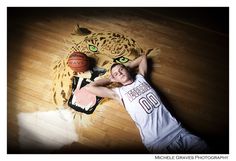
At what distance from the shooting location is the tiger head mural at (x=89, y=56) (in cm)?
238

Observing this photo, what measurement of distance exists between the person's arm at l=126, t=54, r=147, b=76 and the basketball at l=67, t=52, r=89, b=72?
403 millimetres

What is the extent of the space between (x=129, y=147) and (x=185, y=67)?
0.95 metres

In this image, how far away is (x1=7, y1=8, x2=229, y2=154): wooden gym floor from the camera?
223 cm

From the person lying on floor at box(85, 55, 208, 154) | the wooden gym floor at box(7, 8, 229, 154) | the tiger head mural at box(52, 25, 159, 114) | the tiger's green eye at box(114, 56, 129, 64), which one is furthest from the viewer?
the tiger's green eye at box(114, 56, 129, 64)

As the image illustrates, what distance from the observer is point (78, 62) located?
7.84 feet

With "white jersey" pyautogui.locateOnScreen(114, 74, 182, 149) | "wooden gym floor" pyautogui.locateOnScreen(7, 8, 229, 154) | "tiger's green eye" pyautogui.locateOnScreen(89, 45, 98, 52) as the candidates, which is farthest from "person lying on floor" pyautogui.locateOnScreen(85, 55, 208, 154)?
"tiger's green eye" pyautogui.locateOnScreen(89, 45, 98, 52)

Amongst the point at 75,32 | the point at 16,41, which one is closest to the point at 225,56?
the point at 75,32

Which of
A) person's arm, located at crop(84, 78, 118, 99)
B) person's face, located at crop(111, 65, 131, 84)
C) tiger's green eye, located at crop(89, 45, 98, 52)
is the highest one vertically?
tiger's green eye, located at crop(89, 45, 98, 52)

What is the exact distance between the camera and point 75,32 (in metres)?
2.75

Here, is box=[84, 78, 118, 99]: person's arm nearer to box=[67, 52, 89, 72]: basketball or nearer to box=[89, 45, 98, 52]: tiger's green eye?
box=[67, 52, 89, 72]: basketball

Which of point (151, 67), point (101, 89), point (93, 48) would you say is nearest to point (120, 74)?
point (101, 89)

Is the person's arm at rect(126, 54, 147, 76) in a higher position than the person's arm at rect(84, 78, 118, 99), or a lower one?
higher
